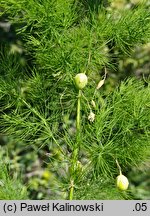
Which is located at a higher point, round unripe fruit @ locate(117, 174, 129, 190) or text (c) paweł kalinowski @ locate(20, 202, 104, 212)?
round unripe fruit @ locate(117, 174, 129, 190)

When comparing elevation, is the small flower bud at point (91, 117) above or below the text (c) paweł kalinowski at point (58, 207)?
above

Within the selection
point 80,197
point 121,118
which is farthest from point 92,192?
point 121,118

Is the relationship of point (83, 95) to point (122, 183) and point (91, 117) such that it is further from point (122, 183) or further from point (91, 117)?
point (122, 183)

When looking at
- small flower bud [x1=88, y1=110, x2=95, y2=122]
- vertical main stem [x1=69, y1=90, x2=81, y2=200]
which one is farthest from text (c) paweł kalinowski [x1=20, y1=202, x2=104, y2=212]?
small flower bud [x1=88, y1=110, x2=95, y2=122]

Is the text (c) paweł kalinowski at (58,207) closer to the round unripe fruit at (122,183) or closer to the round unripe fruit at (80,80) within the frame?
the round unripe fruit at (122,183)

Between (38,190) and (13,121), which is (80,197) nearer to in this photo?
(13,121)

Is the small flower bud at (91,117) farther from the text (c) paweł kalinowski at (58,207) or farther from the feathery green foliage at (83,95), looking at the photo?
the text (c) paweł kalinowski at (58,207)

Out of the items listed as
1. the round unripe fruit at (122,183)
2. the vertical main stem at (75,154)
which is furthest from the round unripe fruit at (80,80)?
the round unripe fruit at (122,183)

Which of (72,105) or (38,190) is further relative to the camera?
(38,190)

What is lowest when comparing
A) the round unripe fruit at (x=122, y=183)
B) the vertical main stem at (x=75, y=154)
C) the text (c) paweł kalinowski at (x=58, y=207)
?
the text (c) paweł kalinowski at (x=58, y=207)

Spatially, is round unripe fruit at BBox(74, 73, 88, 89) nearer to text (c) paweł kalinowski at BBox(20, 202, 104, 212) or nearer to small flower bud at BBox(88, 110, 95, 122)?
small flower bud at BBox(88, 110, 95, 122)

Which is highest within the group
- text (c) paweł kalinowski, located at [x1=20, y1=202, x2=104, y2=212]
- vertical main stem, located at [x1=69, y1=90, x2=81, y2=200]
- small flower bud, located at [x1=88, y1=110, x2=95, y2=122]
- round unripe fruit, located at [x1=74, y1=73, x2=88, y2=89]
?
round unripe fruit, located at [x1=74, y1=73, x2=88, y2=89]
